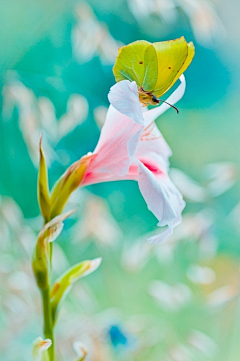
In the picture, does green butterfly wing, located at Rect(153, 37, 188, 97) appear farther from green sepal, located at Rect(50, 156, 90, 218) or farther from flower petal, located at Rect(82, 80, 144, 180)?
green sepal, located at Rect(50, 156, 90, 218)

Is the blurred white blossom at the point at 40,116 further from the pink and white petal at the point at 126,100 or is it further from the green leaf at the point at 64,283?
the pink and white petal at the point at 126,100

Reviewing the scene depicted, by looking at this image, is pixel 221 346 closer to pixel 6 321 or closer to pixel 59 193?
pixel 6 321

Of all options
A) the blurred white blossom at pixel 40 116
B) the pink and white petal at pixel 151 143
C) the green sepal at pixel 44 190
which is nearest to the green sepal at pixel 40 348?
the green sepal at pixel 44 190

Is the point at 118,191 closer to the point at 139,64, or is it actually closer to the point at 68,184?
the point at 68,184

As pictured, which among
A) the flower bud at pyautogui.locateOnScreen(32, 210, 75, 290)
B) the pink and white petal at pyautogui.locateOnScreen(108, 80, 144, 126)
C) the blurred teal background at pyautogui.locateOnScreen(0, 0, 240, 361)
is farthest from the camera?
Answer: the blurred teal background at pyautogui.locateOnScreen(0, 0, 240, 361)

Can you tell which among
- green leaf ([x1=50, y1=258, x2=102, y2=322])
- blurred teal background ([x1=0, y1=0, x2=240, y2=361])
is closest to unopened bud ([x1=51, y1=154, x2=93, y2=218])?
green leaf ([x1=50, y1=258, x2=102, y2=322])

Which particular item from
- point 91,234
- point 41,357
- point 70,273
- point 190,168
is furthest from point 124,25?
point 41,357

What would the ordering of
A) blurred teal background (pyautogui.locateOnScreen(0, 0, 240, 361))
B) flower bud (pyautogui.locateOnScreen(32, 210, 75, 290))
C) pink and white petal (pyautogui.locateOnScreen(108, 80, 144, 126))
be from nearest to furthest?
1. pink and white petal (pyautogui.locateOnScreen(108, 80, 144, 126))
2. flower bud (pyautogui.locateOnScreen(32, 210, 75, 290))
3. blurred teal background (pyautogui.locateOnScreen(0, 0, 240, 361))

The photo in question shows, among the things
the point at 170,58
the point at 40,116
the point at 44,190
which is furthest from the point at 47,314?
the point at 40,116
